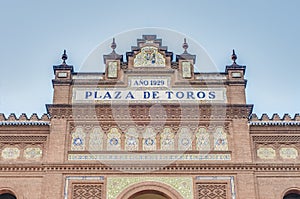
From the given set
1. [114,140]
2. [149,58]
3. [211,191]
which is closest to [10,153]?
[114,140]

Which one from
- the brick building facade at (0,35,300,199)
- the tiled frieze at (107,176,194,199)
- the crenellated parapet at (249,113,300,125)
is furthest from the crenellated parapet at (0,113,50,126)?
the crenellated parapet at (249,113,300,125)

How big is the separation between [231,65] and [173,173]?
16.2 feet

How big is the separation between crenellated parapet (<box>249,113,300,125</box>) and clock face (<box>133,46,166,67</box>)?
4.05 meters

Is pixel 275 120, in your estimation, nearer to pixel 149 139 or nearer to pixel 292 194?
pixel 292 194

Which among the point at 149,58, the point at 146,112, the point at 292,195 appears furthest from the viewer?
the point at 149,58

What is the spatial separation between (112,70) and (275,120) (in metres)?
6.32

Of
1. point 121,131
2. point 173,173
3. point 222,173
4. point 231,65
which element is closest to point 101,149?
point 121,131

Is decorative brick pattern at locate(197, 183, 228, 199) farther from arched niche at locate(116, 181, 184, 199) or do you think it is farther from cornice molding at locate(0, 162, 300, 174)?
arched niche at locate(116, 181, 184, 199)

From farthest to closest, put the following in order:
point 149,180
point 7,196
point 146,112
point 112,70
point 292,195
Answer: point 112,70 < point 146,112 < point 7,196 < point 292,195 < point 149,180

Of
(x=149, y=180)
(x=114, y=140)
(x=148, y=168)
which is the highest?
(x=114, y=140)

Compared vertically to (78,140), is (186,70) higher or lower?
higher

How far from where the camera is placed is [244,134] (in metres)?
20.9

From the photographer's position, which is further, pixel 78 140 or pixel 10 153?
pixel 78 140

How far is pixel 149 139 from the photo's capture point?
20.9 meters
